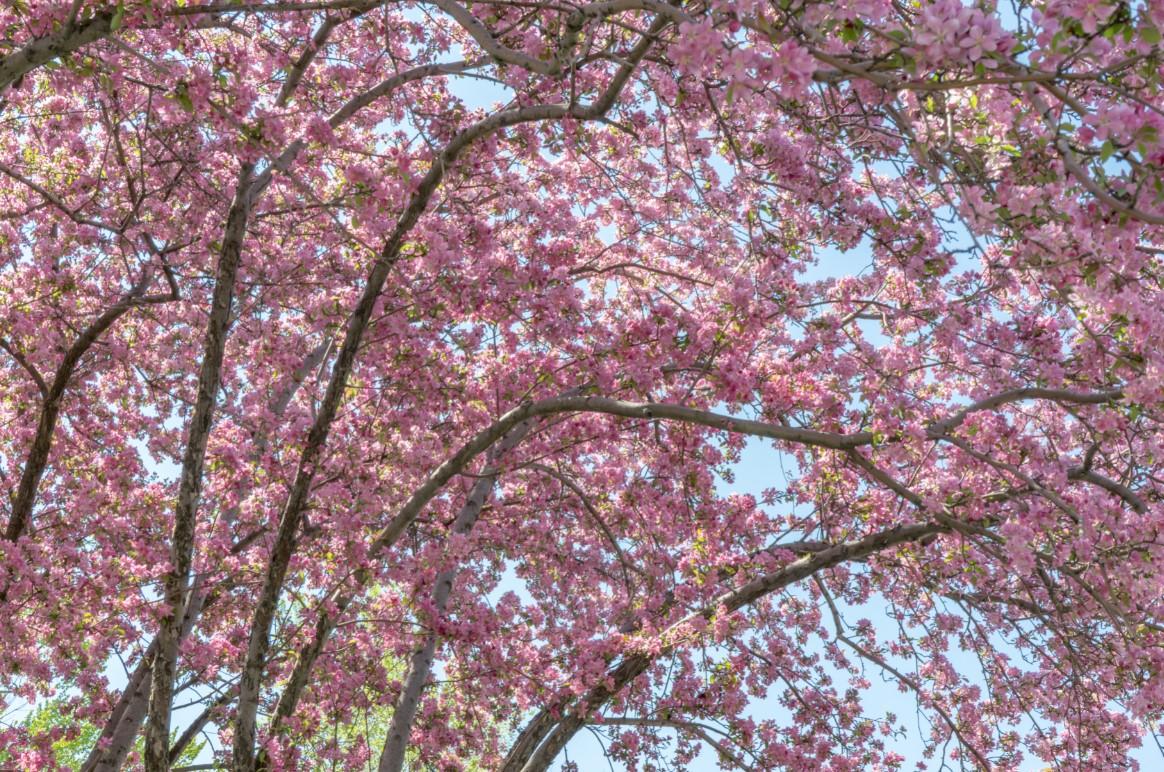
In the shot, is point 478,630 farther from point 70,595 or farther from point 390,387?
point 70,595

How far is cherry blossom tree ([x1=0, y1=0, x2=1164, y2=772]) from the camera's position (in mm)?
5996

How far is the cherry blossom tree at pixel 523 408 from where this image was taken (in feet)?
19.7

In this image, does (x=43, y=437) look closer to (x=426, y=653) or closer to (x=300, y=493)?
(x=300, y=493)

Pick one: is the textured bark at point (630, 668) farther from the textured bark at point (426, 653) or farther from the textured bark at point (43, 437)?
the textured bark at point (43, 437)

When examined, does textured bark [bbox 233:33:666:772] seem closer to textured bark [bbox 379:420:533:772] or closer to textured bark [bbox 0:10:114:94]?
textured bark [bbox 379:420:533:772]

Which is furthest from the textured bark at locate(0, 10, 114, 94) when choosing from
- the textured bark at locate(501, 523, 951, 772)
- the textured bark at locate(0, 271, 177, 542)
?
the textured bark at locate(501, 523, 951, 772)

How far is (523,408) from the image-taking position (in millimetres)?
6965

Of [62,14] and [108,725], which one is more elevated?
[62,14]

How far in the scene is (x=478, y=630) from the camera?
8031mm

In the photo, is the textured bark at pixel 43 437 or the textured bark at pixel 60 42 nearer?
the textured bark at pixel 60 42

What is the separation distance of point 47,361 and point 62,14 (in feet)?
16.9

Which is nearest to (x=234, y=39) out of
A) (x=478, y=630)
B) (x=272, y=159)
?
(x=272, y=159)

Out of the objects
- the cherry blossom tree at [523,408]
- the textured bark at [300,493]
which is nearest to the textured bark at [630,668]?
the cherry blossom tree at [523,408]

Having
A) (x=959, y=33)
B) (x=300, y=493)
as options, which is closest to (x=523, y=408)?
(x=300, y=493)
